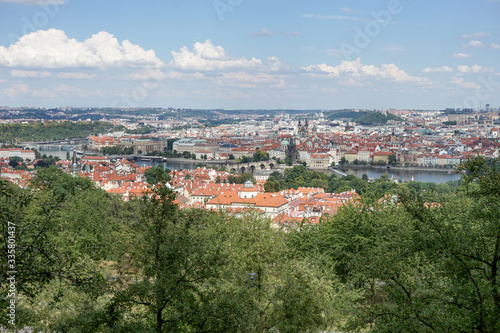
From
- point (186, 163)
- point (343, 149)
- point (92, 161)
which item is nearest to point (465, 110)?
point (343, 149)

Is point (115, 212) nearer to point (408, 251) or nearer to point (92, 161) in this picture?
point (408, 251)

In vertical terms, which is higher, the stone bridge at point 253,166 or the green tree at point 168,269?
the green tree at point 168,269

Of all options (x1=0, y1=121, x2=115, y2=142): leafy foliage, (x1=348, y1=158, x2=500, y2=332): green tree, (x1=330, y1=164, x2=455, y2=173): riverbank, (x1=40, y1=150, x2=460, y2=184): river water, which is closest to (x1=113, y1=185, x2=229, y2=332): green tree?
(x1=348, y1=158, x2=500, y2=332): green tree

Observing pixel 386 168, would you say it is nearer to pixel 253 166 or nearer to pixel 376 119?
pixel 253 166

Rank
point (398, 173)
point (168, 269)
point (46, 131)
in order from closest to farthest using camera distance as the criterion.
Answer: point (168, 269)
point (398, 173)
point (46, 131)

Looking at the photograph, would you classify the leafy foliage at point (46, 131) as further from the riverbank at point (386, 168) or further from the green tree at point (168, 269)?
the green tree at point (168, 269)

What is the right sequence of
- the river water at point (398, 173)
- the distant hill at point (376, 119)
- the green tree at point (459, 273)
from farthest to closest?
1. the distant hill at point (376, 119)
2. the river water at point (398, 173)
3. the green tree at point (459, 273)

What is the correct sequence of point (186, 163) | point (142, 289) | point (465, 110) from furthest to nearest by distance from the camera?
point (465, 110), point (186, 163), point (142, 289)

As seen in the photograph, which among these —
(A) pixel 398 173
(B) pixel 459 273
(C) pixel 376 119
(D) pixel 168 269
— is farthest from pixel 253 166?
(C) pixel 376 119

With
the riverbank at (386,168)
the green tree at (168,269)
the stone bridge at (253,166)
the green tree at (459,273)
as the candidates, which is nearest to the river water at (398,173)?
the riverbank at (386,168)

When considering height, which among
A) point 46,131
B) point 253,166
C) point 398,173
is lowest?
point 253,166

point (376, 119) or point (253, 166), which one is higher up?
point (376, 119)
